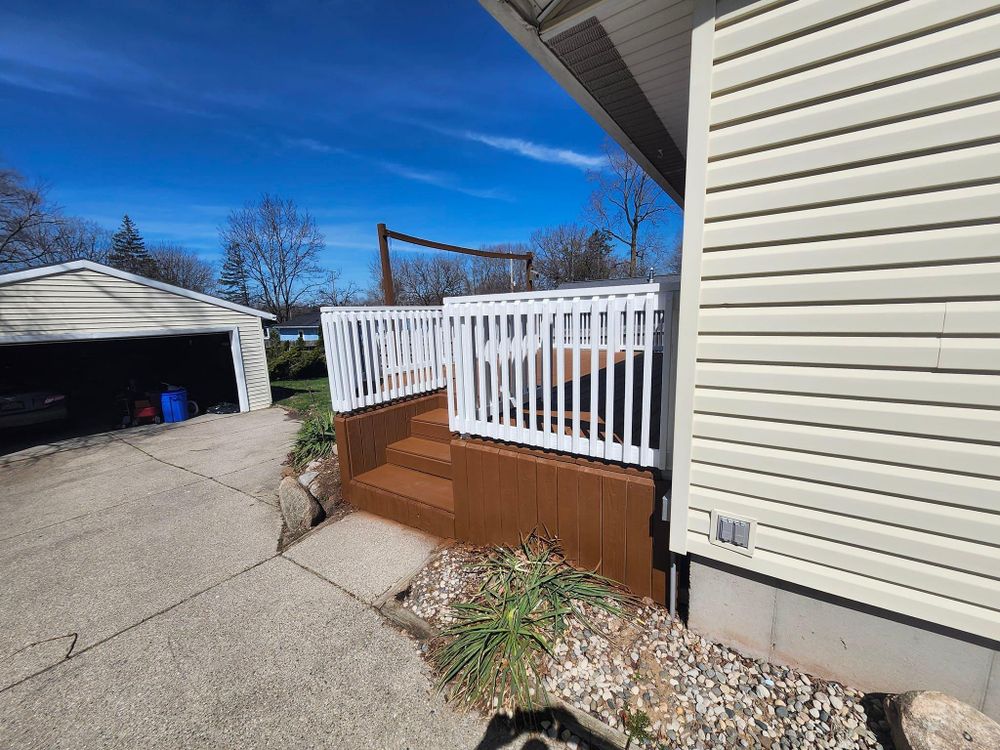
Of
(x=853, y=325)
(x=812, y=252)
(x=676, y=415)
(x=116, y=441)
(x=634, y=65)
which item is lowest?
(x=116, y=441)

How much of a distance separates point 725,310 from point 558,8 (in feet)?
5.85

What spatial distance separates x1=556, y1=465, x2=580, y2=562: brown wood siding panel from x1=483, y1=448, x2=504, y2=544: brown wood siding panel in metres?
0.48

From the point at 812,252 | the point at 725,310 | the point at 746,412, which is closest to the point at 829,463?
the point at 746,412

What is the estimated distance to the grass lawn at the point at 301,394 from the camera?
9430 millimetres

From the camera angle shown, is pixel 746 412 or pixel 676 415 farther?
pixel 676 415

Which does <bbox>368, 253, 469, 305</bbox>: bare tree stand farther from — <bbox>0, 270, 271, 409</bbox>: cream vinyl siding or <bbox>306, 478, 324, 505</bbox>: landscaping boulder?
<bbox>306, 478, 324, 505</bbox>: landscaping boulder

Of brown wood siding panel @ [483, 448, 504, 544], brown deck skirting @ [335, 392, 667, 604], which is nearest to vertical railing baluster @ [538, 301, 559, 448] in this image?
brown deck skirting @ [335, 392, 667, 604]

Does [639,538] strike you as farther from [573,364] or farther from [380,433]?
[380,433]

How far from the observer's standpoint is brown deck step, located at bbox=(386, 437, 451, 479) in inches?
146

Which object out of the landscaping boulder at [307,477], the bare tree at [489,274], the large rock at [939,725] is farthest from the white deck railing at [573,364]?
the bare tree at [489,274]

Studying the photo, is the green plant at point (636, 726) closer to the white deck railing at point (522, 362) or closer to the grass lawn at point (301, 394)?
the white deck railing at point (522, 362)

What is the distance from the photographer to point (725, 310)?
1.72 m

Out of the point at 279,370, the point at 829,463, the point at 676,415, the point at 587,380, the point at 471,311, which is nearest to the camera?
the point at 829,463

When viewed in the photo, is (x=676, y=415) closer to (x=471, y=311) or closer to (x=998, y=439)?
(x=998, y=439)
